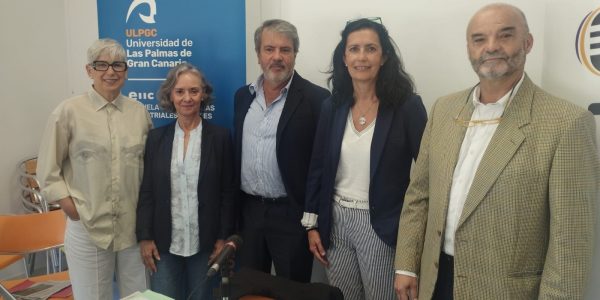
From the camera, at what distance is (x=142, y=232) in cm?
214

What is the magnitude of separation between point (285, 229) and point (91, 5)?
2.65 m

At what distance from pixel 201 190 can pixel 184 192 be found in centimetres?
9

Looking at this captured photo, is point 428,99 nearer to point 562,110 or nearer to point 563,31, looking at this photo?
point 563,31

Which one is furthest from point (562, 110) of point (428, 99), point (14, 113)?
point (14, 113)

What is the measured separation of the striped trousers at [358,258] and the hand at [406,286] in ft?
0.46

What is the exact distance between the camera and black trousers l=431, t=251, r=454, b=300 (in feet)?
5.09

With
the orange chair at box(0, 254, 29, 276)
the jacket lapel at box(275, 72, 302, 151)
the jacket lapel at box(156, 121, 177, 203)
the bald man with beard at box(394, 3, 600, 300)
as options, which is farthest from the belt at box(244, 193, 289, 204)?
the orange chair at box(0, 254, 29, 276)

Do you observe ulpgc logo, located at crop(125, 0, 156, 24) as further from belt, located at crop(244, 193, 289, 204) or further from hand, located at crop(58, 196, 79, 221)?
belt, located at crop(244, 193, 289, 204)

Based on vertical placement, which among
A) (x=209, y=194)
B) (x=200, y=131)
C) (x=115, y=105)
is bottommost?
(x=209, y=194)

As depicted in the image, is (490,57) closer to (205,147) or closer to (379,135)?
(379,135)

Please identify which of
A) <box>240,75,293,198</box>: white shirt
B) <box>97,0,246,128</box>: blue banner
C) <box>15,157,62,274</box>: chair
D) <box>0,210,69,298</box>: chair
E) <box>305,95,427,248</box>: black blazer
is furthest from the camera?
<box>15,157,62,274</box>: chair

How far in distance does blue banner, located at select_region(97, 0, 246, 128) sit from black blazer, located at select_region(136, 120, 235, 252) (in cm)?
64

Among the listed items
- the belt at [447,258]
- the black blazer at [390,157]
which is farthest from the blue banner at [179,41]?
the belt at [447,258]

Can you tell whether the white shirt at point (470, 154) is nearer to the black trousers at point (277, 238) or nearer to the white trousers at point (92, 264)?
the black trousers at point (277, 238)
